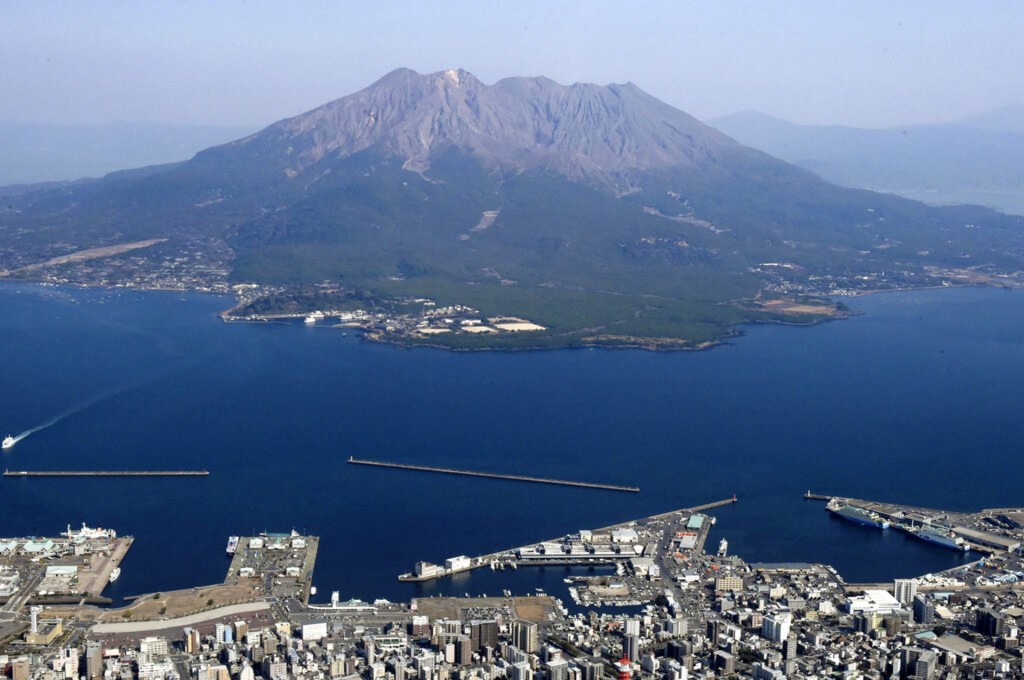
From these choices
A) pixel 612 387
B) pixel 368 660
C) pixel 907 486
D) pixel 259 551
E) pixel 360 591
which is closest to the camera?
pixel 368 660

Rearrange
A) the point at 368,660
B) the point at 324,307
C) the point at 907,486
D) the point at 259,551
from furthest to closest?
1. the point at 324,307
2. the point at 907,486
3. the point at 259,551
4. the point at 368,660

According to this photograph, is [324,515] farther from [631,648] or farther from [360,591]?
[631,648]

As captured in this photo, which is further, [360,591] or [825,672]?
[360,591]

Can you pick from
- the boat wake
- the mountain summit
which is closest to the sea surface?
the boat wake

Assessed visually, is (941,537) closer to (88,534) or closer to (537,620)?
(537,620)

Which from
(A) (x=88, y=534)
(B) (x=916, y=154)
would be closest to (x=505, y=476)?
(A) (x=88, y=534)

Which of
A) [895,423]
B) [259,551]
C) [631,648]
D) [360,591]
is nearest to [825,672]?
[631,648]

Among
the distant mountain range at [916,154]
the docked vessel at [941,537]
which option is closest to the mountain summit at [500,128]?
the distant mountain range at [916,154]
